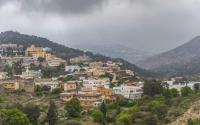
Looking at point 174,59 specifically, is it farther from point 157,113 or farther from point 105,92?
point 157,113

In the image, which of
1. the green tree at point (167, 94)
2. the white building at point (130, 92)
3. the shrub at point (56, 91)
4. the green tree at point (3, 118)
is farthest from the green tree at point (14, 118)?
the green tree at point (167, 94)

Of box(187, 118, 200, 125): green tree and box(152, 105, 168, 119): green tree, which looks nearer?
box(187, 118, 200, 125): green tree

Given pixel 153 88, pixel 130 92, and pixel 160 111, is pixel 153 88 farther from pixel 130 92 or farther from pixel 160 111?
pixel 160 111

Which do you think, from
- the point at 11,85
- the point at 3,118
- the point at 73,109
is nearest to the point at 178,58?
the point at 11,85

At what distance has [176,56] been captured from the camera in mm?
153750

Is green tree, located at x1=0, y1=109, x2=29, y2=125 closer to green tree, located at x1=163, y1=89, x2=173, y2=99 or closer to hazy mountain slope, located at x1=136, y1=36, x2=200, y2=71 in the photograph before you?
green tree, located at x1=163, y1=89, x2=173, y2=99

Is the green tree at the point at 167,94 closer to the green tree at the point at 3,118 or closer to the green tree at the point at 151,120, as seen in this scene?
the green tree at the point at 151,120

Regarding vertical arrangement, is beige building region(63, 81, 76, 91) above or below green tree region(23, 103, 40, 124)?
above

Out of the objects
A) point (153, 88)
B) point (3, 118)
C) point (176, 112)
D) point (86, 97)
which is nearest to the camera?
point (3, 118)

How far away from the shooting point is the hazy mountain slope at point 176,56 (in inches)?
5854

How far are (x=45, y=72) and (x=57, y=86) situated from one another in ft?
27.2

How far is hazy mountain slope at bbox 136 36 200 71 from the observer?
14869cm

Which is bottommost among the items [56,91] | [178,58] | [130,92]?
[130,92]

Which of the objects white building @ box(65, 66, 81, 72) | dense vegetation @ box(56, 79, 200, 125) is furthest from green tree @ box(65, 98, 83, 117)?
white building @ box(65, 66, 81, 72)
